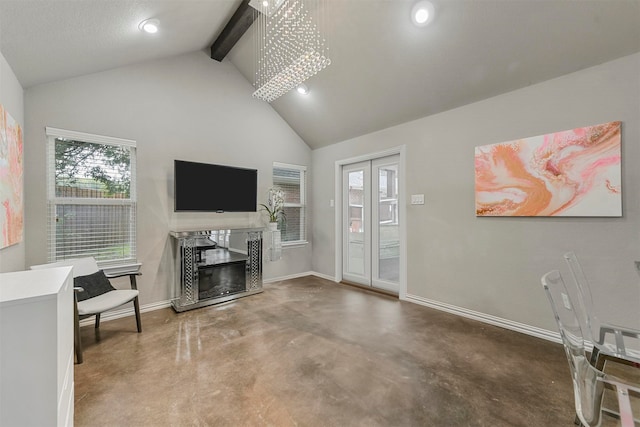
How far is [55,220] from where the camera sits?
9.32 ft

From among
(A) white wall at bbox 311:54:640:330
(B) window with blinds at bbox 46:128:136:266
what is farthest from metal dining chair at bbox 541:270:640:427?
(B) window with blinds at bbox 46:128:136:266

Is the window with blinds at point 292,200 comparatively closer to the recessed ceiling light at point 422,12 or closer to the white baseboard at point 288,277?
the white baseboard at point 288,277

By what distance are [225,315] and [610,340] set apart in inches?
153

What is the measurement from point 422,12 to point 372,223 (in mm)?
2831

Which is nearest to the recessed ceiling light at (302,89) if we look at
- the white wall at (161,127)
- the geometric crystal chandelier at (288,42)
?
the geometric crystal chandelier at (288,42)

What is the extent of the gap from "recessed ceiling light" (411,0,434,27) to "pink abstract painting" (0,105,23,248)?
3.54 meters

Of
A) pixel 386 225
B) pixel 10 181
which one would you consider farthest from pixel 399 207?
pixel 10 181

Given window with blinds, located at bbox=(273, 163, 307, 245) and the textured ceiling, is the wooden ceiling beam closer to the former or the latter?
the textured ceiling

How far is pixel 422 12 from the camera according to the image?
8.30ft

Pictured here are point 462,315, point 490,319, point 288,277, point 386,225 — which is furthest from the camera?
point 288,277

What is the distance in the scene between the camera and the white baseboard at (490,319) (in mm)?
2643

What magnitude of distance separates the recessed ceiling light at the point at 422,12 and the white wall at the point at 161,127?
2.78 m

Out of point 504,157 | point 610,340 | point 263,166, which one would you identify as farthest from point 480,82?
point 263,166

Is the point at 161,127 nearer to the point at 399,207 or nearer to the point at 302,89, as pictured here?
the point at 302,89
